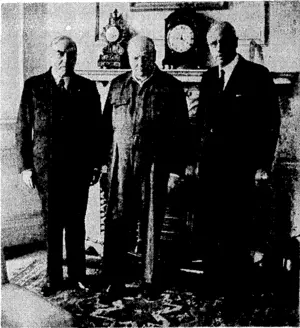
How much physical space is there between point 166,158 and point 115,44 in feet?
2.35

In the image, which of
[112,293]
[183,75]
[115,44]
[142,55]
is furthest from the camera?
[115,44]

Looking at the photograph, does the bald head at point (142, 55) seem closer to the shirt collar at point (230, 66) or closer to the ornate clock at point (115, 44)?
the shirt collar at point (230, 66)

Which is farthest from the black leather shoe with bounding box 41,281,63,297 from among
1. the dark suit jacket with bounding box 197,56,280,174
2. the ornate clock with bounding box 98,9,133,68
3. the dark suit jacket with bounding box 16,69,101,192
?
the ornate clock with bounding box 98,9,133,68

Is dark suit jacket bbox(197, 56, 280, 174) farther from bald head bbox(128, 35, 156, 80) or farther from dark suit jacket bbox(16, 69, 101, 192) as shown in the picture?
dark suit jacket bbox(16, 69, 101, 192)

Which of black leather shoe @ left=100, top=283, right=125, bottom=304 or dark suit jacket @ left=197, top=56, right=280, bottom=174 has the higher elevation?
dark suit jacket @ left=197, top=56, right=280, bottom=174

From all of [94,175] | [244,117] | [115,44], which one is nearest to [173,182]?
[94,175]

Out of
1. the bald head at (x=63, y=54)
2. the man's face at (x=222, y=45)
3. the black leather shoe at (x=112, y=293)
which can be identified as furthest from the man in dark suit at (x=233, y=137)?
the bald head at (x=63, y=54)

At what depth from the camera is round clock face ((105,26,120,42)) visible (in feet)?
7.68

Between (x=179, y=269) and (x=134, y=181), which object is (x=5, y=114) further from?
(x=179, y=269)

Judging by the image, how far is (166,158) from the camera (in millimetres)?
2031

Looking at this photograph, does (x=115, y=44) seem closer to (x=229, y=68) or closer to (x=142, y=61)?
(x=142, y=61)

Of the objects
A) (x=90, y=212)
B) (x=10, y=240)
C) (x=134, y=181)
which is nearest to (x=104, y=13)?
(x=134, y=181)

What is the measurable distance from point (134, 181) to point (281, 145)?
2.27 ft

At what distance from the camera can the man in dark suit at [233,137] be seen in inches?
77.5
